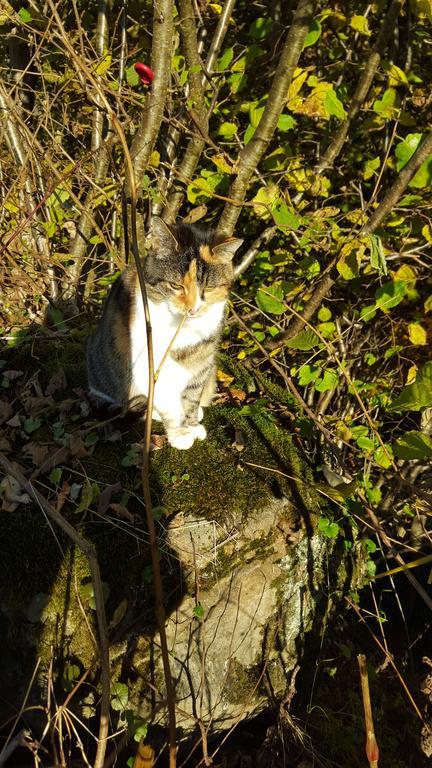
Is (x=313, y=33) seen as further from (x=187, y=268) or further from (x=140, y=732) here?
(x=140, y=732)

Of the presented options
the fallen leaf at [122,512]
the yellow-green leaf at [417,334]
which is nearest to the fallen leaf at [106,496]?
the fallen leaf at [122,512]

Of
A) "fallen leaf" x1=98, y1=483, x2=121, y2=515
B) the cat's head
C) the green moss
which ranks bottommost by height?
the green moss

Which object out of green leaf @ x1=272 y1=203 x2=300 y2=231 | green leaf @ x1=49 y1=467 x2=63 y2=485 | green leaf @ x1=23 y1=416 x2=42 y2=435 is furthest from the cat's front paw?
green leaf @ x1=272 y1=203 x2=300 y2=231

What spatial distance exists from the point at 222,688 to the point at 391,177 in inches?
131

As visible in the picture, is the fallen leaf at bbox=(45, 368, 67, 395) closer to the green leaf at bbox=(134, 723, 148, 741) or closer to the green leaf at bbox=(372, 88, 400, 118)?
the green leaf at bbox=(134, 723, 148, 741)

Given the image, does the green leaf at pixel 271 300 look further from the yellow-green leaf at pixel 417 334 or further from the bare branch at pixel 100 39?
the bare branch at pixel 100 39

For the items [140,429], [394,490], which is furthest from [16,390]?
[394,490]

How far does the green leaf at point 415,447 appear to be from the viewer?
1.79 m

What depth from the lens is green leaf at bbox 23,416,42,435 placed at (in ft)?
9.51

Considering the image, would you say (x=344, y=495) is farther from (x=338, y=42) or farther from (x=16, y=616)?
(x=338, y=42)

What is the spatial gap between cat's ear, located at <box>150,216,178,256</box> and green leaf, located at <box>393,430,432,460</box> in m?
1.42

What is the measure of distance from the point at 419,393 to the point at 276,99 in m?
1.92

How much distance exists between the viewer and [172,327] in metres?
Answer: 2.67

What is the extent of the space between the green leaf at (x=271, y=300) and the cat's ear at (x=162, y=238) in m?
0.76
